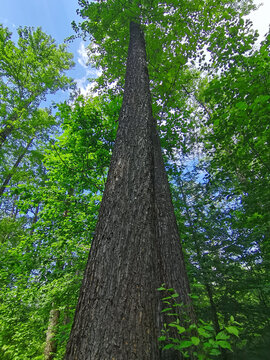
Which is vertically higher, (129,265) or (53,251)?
(53,251)

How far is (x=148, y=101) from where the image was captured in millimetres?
2982

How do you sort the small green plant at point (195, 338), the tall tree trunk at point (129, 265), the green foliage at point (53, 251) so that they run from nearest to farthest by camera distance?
the small green plant at point (195, 338) < the tall tree trunk at point (129, 265) < the green foliage at point (53, 251)

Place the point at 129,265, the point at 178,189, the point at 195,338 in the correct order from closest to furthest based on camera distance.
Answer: the point at 195,338, the point at 129,265, the point at 178,189

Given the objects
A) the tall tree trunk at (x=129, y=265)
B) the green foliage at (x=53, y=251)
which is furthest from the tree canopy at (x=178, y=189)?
the tall tree trunk at (x=129, y=265)

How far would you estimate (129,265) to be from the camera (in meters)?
1.32

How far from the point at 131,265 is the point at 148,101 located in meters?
2.63

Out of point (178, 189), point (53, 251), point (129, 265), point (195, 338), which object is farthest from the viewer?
point (178, 189)

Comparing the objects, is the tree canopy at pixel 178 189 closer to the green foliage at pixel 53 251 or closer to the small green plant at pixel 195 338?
the green foliage at pixel 53 251

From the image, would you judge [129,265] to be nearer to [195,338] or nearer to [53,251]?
[195,338]

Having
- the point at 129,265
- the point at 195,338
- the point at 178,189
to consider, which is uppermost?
the point at 178,189

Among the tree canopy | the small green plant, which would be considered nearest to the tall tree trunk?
the small green plant

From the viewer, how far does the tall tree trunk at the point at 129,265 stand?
1.01 meters

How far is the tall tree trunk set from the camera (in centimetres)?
101

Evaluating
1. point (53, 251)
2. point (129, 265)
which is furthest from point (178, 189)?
point (129, 265)
